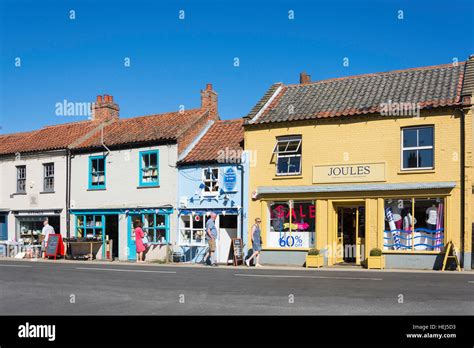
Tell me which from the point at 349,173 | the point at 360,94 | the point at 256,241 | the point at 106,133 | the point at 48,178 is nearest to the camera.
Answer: the point at 349,173

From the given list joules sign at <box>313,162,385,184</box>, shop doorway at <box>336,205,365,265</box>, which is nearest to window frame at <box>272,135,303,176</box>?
joules sign at <box>313,162,385,184</box>

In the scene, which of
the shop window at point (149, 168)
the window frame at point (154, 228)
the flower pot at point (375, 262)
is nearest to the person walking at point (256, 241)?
the flower pot at point (375, 262)

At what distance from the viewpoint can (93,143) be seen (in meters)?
33.4

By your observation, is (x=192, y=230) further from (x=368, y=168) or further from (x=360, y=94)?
(x=360, y=94)

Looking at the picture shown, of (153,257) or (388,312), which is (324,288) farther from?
(153,257)

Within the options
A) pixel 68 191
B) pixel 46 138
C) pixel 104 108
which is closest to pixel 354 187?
pixel 68 191

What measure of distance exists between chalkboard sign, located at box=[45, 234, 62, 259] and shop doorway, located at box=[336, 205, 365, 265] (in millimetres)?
13845

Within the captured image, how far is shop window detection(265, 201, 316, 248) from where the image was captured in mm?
25969

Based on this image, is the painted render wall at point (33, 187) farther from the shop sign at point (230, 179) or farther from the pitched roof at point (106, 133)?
the shop sign at point (230, 179)

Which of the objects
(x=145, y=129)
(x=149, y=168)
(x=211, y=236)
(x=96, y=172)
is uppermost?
(x=145, y=129)

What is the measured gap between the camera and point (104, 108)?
121 ft

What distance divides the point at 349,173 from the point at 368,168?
80cm
